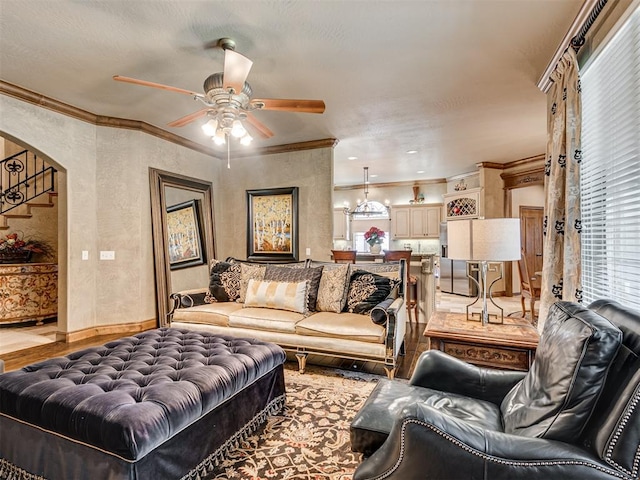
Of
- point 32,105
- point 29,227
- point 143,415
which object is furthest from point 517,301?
point 29,227

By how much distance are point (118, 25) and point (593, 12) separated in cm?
334

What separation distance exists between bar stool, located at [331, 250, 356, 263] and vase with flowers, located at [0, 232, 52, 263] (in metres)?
4.78

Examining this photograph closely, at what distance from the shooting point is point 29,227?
5379 millimetres

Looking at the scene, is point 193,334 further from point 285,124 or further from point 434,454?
point 285,124

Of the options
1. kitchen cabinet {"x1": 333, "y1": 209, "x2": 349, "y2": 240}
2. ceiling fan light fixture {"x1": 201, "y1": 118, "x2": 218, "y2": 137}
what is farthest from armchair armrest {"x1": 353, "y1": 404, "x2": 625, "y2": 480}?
kitchen cabinet {"x1": 333, "y1": 209, "x2": 349, "y2": 240}

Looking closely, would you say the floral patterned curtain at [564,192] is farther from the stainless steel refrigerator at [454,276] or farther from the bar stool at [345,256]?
the stainless steel refrigerator at [454,276]

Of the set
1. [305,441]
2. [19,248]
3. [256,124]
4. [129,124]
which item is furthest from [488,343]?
[19,248]

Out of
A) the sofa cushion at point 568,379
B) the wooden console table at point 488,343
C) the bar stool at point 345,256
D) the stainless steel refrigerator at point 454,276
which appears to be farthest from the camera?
the stainless steel refrigerator at point 454,276

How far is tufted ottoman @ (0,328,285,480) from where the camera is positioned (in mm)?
1374

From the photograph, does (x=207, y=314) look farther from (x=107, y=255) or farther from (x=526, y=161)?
(x=526, y=161)

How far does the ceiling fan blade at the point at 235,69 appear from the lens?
2246 millimetres

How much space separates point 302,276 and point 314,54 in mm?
2144

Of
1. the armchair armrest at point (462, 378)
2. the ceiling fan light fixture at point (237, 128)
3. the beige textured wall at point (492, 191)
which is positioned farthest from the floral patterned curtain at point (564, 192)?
the beige textured wall at point (492, 191)

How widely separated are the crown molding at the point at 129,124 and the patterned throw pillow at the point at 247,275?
243 cm
